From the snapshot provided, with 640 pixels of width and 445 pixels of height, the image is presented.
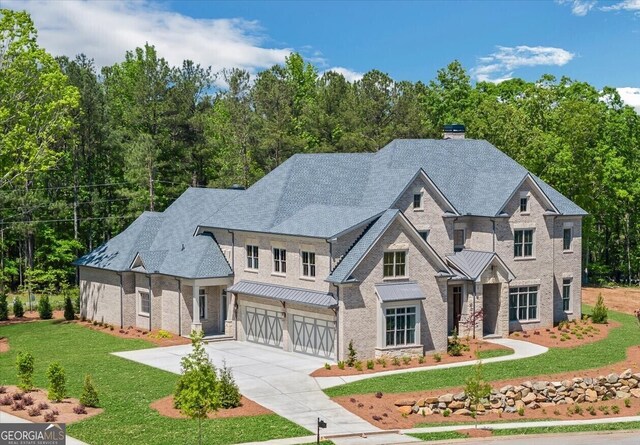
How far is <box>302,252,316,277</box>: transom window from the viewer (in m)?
41.8

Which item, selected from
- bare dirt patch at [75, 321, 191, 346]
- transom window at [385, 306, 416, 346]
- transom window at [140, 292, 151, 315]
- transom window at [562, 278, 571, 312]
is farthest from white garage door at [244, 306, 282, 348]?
transom window at [562, 278, 571, 312]

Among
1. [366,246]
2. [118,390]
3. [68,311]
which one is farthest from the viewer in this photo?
[68,311]

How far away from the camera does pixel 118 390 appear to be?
3331cm

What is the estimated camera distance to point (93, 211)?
246 ft

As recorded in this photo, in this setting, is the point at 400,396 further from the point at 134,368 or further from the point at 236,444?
the point at 134,368

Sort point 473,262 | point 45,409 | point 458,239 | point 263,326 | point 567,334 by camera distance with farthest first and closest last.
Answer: point 458,239 < point 567,334 < point 473,262 < point 263,326 < point 45,409

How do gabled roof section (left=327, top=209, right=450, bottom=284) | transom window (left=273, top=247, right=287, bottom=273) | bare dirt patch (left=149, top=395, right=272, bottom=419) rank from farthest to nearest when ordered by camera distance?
transom window (left=273, top=247, right=287, bottom=273) → gabled roof section (left=327, top=209, right=450, bottom=284) → bare dirt patch (left=149, top=395, right=272, bottom=419)

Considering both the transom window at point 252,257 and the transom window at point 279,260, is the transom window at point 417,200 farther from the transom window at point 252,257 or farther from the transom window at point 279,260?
the transom window at point 252,257

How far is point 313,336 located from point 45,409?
15.1 metres

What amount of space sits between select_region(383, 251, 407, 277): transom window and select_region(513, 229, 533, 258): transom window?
10104mm

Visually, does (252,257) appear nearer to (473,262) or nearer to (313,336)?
(313,336)

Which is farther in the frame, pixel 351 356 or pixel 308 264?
pixel 308 264

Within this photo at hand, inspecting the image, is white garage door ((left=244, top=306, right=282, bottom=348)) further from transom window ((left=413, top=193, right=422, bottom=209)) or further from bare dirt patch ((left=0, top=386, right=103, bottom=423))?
bare dirt patch ((left=0, top=386, right=103, bottom=423))

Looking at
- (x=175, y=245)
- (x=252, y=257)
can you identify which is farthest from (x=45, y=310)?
(x=252, y=257)
